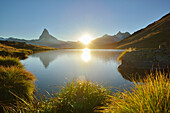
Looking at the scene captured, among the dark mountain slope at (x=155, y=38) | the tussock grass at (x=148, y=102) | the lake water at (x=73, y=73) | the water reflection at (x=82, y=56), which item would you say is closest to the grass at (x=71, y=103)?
the lake water at (x=73, y=73)

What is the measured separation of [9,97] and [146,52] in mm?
14054

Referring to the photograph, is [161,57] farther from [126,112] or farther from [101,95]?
[126,112]

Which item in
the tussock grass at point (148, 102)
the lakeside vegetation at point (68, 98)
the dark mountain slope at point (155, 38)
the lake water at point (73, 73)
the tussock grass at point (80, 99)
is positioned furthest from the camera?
the dark mountain slope at point (155, 38)

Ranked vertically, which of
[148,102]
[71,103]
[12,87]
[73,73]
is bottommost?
[73,73]

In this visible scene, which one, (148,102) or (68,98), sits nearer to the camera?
(148,102)

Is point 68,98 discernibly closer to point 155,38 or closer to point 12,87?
point 12,87

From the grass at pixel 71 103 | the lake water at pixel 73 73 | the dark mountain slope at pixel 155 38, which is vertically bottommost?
the lake water at pixel 73 73

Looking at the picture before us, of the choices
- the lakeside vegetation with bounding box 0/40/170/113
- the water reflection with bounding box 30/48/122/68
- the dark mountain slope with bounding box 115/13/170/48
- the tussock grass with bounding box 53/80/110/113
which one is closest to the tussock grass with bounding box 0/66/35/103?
the lakeside vegetation with bounding box 0/40/170/113

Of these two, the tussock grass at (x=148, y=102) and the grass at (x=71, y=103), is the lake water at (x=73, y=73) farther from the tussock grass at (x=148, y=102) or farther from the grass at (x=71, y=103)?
the tussock grass at (x=148, y=102)

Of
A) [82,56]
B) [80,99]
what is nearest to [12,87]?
[80,99]

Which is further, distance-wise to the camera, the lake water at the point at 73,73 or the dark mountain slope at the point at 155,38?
the dark mountain slope at the point at 155,38

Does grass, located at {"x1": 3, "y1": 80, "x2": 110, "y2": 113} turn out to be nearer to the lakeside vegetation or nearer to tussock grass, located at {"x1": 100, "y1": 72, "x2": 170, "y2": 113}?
the lakeside vegetation

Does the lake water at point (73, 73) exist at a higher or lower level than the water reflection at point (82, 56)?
lower

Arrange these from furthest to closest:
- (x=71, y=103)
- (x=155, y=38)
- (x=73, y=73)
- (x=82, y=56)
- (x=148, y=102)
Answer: (x=155, y=38)
(x=82, y=56)
(x=73, y=73)
(x=71, y=103)
(x=148, y=102)
